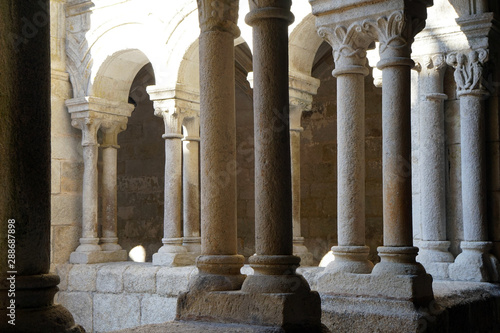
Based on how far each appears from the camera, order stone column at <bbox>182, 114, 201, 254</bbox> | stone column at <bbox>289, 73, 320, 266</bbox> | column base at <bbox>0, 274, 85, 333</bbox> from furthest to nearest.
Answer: stone column at <bbox>182, 114, 201, 254</bbox> < stone column at <bbox>289, 73, 320, 266</bbox> < column base at <bbox>0, 274, 85, 333</bbox>

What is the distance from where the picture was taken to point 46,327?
7.68ft

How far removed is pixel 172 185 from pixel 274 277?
3.88 m

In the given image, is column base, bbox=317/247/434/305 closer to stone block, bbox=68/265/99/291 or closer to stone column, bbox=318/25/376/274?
stone column, bbox=318/25/376/274

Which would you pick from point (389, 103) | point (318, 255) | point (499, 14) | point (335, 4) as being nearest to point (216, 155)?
point (389, 103)

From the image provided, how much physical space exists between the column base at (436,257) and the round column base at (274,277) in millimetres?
2343

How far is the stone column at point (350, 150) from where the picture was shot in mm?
4562

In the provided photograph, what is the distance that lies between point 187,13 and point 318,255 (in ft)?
13.4

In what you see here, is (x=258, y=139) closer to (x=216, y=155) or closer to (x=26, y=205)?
(x=216, y=155)

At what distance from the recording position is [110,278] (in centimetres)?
712

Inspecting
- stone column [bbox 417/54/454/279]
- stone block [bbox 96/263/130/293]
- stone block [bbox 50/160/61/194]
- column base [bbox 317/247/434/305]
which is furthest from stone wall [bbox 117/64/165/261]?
column base [bbox 317/247/434/305]

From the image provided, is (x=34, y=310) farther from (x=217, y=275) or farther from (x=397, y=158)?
(x=397, y=158)

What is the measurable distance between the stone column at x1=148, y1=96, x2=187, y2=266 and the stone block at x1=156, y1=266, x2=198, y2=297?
312mm

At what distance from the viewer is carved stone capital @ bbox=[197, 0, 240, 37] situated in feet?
12.3

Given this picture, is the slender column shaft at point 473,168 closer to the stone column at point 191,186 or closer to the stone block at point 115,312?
the stone column at point 191,186
